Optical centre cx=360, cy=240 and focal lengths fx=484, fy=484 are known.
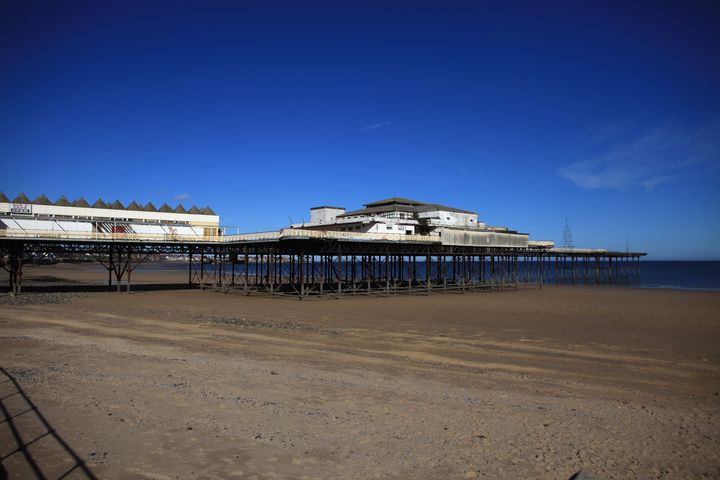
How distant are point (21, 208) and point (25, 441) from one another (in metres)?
40.8

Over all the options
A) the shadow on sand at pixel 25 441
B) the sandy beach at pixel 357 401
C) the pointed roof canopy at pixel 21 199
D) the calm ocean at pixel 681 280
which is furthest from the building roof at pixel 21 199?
the calm ocean at pixel 681 280

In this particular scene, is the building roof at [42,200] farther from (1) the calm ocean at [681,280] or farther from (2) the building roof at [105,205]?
(1) the calm ocean at [681,280]

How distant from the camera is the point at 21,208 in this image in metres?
40.8

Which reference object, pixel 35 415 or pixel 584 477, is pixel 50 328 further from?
pixel 584 477

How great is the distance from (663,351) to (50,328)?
23525mm

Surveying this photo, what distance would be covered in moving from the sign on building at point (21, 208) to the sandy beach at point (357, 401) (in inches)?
948

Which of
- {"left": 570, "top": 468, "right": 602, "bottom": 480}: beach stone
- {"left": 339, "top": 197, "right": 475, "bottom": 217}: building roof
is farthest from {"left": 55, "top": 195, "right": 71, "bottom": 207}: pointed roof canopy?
{"left": 570, "top": 468, "right": 602, "bottom": 480}: beach stone

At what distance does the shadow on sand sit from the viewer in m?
6.70

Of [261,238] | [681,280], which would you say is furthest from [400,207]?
[681,280]

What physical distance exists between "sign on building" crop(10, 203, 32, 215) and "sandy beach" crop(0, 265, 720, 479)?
24071 mm

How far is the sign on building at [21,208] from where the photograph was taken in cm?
4041

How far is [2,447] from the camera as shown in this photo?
740 centimetres

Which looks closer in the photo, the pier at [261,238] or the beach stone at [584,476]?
the beach stone at [584,476]

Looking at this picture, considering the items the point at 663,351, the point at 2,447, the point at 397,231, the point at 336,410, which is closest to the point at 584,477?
the point at 336,410
